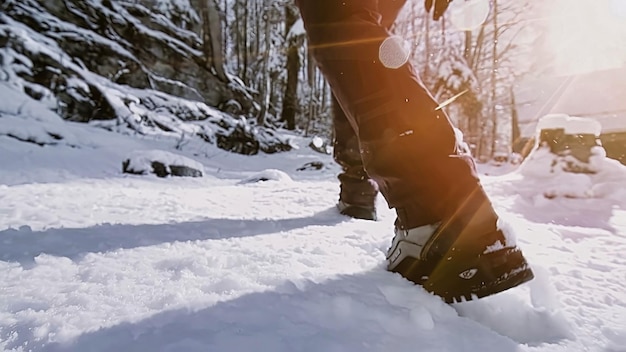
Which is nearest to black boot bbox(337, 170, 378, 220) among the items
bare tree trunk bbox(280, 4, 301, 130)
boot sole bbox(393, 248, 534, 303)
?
boot sole bbox(393, 248, 534, 303)

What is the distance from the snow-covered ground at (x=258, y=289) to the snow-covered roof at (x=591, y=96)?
38.6 feet

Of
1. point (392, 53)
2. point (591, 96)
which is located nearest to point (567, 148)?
point (392, 53)

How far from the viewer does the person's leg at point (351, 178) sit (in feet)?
4.72

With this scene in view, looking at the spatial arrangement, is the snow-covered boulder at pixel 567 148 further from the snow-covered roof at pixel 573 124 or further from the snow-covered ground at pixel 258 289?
the snow-covered ground at pixel 258 289

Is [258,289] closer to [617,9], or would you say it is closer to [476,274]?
[476,274]

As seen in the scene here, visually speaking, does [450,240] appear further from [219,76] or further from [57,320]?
[219,76]

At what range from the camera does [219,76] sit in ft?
35.0

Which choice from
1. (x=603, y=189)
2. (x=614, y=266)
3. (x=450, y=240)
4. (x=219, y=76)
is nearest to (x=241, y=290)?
(x=450, y=240)

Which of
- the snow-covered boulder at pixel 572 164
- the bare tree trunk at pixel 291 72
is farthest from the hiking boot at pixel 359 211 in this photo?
the bare tree trunk at pixel 291 72

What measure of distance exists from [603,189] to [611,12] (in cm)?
718

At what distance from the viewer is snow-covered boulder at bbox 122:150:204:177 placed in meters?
3.26

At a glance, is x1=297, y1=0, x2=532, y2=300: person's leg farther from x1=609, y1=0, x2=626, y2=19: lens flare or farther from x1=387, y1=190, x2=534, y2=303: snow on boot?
x1=609, y1=0, x2=626, y2=19: lens flare

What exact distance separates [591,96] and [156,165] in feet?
41.2

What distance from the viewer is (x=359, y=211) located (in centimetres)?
142
